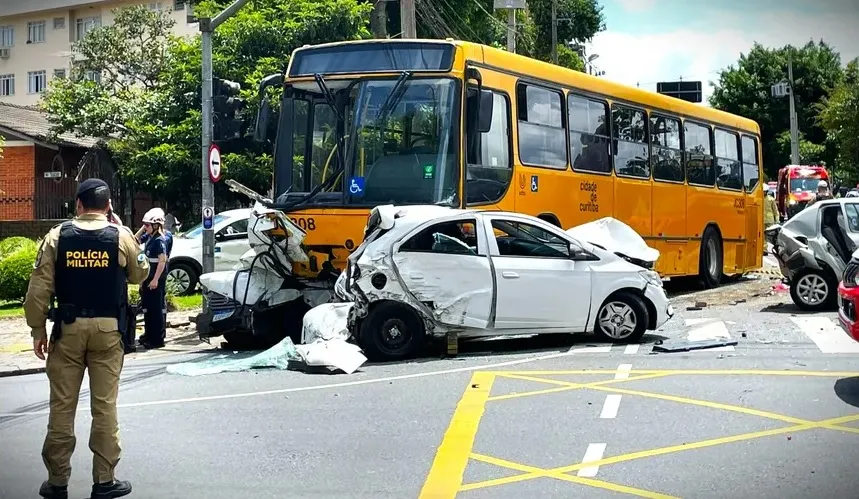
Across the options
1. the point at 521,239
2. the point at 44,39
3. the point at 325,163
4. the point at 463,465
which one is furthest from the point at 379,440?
the point at 44,39

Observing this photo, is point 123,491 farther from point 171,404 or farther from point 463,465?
point 171,404

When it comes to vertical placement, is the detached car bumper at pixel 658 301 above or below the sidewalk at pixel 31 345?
above

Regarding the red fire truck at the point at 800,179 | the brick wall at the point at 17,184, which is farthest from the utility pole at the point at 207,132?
the red fire truck at the point at 800,179

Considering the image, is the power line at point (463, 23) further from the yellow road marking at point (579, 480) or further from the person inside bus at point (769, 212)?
the yellow road marking at point (579, 480)

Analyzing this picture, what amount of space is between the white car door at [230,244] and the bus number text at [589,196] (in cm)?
706

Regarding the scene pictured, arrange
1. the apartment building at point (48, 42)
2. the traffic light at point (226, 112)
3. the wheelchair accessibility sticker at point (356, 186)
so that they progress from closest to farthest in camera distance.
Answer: the wheelchair accessibility sticker at point (356, 186) < the traffic light at point (226, 112) < the apartment building at point (48, 42)

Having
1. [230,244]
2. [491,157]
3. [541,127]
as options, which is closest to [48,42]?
[230,244]

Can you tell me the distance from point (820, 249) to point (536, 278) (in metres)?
5.03

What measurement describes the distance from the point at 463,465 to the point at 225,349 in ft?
24.1

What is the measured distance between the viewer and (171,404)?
374 inches

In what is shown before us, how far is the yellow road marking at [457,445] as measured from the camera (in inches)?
252

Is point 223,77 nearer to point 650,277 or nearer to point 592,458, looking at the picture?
point 650,277

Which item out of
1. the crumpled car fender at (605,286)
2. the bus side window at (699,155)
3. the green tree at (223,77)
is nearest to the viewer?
the crumpled car fender at (605,286)

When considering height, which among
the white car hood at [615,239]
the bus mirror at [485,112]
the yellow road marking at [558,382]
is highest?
the bus mirror at [485,112]
